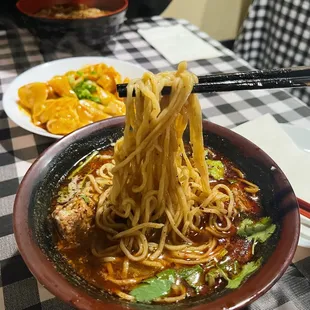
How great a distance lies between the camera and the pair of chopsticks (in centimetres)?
85

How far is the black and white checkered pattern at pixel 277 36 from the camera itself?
8.56 ft

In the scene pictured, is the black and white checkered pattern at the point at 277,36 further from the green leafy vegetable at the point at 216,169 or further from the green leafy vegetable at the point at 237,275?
the green leafy vegetable at the point at 237,275

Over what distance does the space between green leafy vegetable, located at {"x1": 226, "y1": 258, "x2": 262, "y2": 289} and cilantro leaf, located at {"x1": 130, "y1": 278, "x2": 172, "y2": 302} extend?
129 millimetres

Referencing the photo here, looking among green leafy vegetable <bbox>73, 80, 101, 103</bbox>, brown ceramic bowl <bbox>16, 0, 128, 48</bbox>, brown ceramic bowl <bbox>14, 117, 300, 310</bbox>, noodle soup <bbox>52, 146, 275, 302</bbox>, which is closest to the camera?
brown ceramic bowl <bbox>14, 117, 300, 310</bbox>

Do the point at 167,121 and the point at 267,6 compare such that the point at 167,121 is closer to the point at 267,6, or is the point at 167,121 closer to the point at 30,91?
the point at 30,91

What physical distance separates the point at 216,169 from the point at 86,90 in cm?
75

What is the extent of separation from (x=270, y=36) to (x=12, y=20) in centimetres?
189

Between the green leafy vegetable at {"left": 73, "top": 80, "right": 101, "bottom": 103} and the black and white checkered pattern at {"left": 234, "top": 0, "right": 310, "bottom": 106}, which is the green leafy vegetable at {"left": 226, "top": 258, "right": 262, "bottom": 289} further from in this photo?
the black and white checkered pattern at {"left": 234, "top": 0, "right": 310, "bottom": 106}

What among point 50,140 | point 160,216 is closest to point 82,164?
point 160,216

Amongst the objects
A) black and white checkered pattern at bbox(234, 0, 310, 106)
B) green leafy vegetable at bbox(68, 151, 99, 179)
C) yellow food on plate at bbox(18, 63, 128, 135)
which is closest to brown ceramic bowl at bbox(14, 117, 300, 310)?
green leafy vegetable at bbox(68, 151, 99, 179)

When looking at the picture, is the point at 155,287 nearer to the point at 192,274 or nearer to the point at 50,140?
the point at 192,274

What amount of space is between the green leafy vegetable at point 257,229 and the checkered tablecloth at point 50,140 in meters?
0.17

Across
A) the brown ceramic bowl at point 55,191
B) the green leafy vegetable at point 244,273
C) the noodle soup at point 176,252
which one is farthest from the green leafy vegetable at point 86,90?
the green leafy vegetable at point 244,273

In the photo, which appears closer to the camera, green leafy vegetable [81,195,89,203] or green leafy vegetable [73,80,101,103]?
green leafy vegetable [81,195,89,203]
